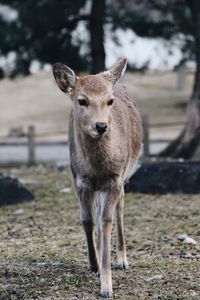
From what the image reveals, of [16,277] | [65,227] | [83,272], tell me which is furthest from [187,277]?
[65,227]

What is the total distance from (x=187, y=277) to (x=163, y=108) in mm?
35055

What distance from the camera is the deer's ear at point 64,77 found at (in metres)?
6.91

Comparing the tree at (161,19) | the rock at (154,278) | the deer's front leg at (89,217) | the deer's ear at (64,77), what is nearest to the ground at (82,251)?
the rock at (154,278)

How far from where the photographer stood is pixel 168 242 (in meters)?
8.98

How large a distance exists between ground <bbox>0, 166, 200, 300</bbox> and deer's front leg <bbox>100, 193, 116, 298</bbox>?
98 millimetres

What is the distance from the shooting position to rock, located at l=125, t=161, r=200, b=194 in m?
12.9

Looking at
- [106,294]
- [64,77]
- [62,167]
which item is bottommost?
[62,167]

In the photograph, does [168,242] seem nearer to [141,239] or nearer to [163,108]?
[141,239]

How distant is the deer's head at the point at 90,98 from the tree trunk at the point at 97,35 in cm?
1431

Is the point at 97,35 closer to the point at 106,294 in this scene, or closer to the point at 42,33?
the point at 42,33

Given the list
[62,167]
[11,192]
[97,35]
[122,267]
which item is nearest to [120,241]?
[122,267]

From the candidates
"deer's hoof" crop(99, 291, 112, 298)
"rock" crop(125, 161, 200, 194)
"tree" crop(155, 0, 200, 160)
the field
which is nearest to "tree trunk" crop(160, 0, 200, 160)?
"tree" crop(155, 0, 200, 160)

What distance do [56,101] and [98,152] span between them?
1630 inches

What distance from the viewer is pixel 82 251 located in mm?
8477
